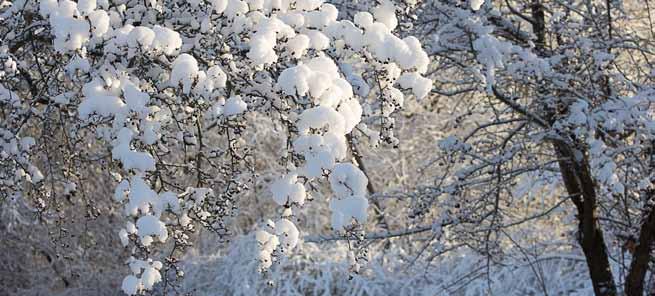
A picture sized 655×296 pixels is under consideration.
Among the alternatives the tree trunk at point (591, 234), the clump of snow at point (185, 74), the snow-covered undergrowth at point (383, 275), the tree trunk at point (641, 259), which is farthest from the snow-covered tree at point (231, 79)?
the snow-covered undergrowth at point (383, 275)

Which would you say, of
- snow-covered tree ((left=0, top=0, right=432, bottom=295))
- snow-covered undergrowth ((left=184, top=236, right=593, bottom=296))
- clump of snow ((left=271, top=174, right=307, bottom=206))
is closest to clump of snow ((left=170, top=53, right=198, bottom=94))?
snow-covered tree ((left=0, top=0, right=432, bottom=295))

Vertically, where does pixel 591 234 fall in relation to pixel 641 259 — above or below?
above

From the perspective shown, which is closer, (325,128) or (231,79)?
(325,128)

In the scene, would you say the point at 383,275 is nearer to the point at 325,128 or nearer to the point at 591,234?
the point at 591,234

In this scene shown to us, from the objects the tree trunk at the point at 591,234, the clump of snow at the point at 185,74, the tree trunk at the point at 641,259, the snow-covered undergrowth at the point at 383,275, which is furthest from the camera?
the snow-covered undergrowth at the point at 383,275

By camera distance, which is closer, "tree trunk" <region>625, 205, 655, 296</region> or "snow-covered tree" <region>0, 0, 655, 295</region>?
"snow-covered tree" <region>0, 0, 655, 295</region>

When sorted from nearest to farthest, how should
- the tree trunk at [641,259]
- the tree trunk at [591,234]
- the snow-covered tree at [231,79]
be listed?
the snow-covered tree at [231,79] < the tree trunk at [641,259] < the tree trunk at [591,234]

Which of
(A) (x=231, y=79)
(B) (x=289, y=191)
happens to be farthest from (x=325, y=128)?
(A) (x=231, y=79)

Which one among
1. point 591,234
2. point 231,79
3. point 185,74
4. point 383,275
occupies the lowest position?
point 185,74

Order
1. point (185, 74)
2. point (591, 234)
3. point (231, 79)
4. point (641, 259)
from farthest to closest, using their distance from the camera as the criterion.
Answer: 1. point (591, 234)
2. point (641, 259)
3. point (231, 79)
4. point (185, 74)

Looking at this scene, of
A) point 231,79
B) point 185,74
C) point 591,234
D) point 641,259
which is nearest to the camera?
point 185,74

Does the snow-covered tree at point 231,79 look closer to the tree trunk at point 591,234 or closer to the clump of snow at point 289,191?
the clump of snow at point 289,191

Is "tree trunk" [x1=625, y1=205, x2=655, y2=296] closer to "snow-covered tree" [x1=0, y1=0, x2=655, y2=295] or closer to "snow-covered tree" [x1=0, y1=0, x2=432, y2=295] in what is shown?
"snow-covered tree" [x1=0, y1=0, x2=655, y2=295]

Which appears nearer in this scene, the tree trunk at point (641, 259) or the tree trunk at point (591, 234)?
the tree trunk at point (641, 259)
